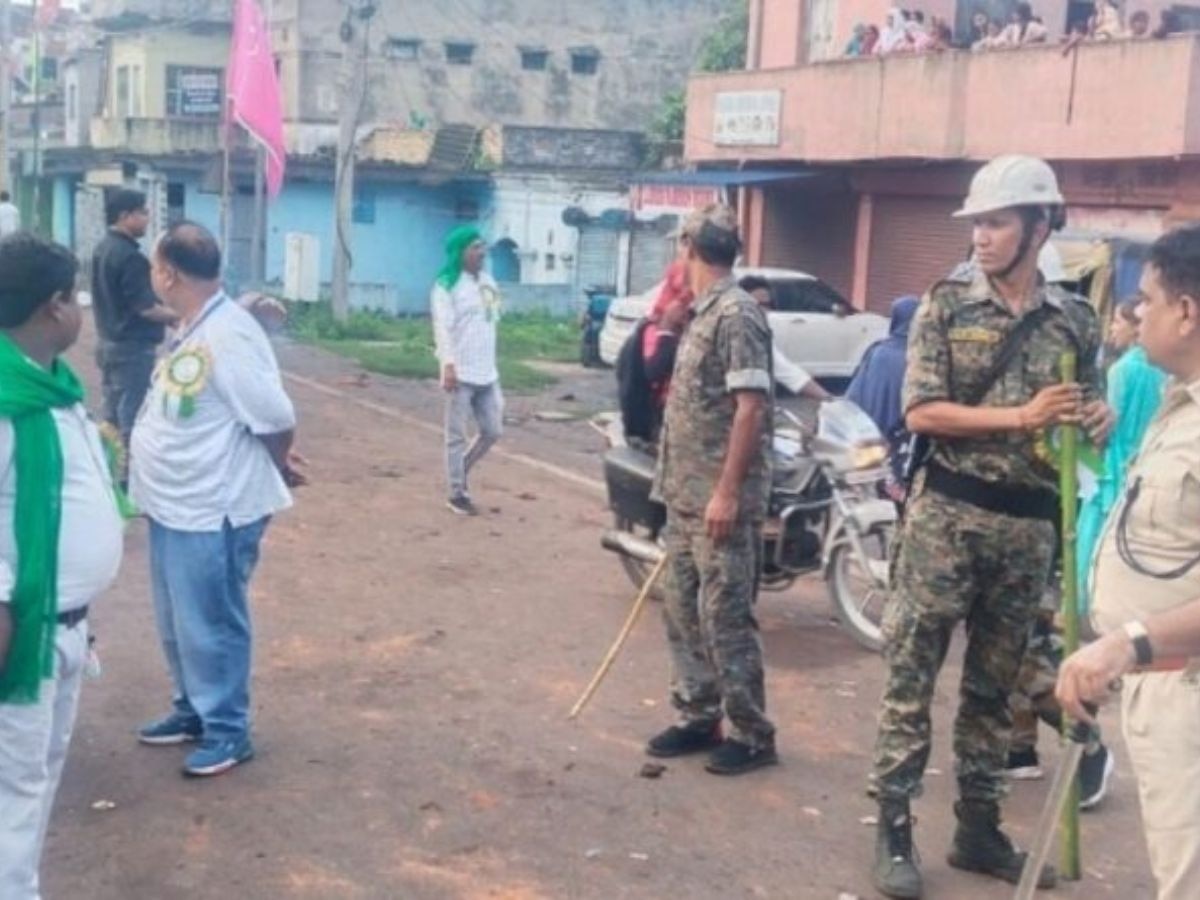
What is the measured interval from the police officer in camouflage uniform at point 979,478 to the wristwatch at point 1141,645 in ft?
4.11

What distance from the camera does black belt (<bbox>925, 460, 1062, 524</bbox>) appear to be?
4.69 metres

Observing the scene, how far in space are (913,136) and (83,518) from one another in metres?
17.7

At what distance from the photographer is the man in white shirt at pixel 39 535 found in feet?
12.2

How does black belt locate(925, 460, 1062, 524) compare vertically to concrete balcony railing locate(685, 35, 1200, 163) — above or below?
below

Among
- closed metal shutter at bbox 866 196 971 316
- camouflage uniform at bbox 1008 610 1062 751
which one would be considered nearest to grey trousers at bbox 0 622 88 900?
camouflage uniform at bbox 1008 610 1062 751

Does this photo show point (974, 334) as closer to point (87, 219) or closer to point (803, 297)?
point (803, 297)

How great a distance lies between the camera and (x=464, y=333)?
34.4 feet

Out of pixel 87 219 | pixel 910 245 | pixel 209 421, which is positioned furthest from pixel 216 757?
pixel 87 219

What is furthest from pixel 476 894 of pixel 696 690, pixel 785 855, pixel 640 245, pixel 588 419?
pixel 640 245

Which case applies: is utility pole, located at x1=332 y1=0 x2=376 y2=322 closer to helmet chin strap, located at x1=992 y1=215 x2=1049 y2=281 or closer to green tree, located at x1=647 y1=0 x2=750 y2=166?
green tree, located at x1=647 y1=0 x2=750 y2=166

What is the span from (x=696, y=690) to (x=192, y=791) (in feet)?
5.81

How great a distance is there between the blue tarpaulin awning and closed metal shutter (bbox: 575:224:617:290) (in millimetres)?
7274

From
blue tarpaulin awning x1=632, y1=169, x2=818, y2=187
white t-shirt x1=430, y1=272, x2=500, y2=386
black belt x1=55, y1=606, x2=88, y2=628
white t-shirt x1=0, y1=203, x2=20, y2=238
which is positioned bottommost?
black belt x1=55, y1=606, x2=88, y2=628

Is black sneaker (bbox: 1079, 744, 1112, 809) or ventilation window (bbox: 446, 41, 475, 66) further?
ventilation window (bbox: 446, 41, 475, 66)
